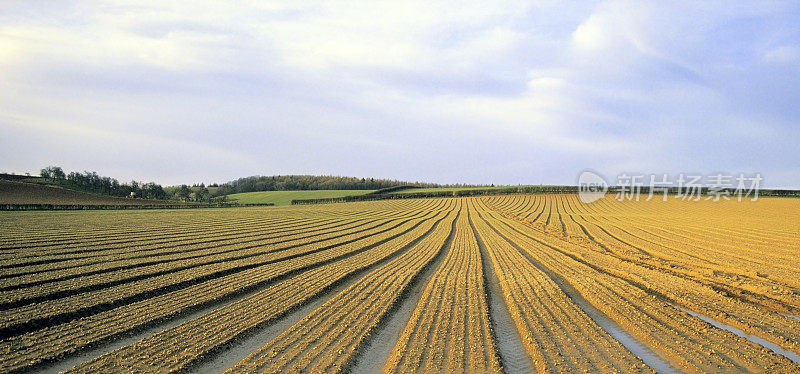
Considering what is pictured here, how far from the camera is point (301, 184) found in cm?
11862

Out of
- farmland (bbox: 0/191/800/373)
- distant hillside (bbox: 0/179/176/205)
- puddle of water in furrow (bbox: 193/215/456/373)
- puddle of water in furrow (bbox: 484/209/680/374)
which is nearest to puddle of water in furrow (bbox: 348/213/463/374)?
farmland (bbox: 0/191/800/373)

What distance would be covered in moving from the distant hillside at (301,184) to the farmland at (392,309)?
9430 centimetres

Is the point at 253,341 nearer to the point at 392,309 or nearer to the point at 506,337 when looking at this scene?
the point at 392,309

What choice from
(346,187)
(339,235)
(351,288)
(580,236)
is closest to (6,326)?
(351,288)

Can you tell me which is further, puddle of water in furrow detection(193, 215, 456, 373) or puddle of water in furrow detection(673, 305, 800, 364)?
puddle of water in furrow detection(673, 305, 800, 364)

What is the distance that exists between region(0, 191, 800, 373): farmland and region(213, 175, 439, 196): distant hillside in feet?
309

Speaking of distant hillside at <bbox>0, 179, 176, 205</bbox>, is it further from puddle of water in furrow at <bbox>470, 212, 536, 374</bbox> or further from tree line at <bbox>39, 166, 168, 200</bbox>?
puddle of water in furrow at <bbox>470, 212, 536, 374</bbox>

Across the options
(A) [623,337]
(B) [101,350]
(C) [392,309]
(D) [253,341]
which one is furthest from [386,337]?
(B) [101,350]

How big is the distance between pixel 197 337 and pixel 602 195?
71.9 meters

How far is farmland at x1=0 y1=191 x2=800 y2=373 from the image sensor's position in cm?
669

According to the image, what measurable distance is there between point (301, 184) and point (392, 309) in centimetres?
11266

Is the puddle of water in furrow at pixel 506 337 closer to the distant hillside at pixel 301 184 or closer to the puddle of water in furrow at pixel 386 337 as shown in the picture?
the puddle of water in furrow at pixel 386 337

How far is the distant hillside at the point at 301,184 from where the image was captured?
113 metres

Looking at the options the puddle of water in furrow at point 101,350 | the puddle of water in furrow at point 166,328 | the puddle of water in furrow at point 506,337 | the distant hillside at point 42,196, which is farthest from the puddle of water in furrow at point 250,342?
the distant hillside at point 42,196
